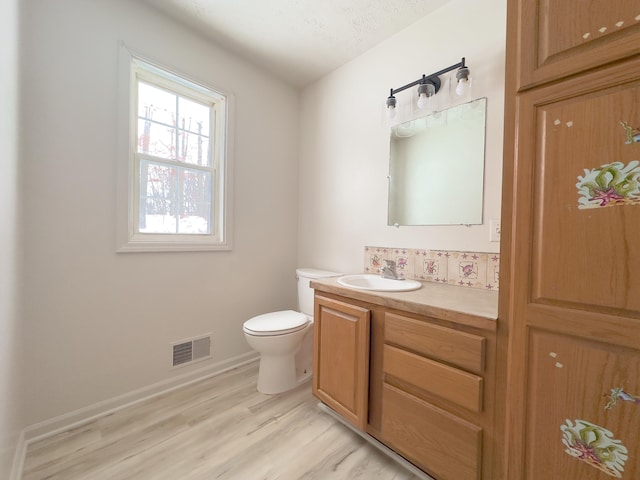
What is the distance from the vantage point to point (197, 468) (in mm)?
1254

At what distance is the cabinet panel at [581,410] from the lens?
707 millimetres

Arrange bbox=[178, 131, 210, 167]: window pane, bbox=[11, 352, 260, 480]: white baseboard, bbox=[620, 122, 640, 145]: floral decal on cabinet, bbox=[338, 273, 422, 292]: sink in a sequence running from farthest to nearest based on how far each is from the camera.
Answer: bbox=[178, 131, 210, 167]: window pane → bbox=[338, 273, 422, 292]: sink → bbox=[11, 352, 260, 480]: white baseboard → bbox=[620, 122, 640, 145]: floral decal on cabinet

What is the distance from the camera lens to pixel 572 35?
2.56 ft

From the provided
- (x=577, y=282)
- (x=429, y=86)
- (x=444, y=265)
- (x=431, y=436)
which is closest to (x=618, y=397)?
(x=577, y=282)

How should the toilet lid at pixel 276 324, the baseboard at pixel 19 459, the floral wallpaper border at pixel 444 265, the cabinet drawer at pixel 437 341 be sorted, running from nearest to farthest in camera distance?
1. the cabinet drawer at pixel 437 341
2. the baseboard at pixel 19 459
3. the floral wallpaper border at pixel 444 265
4. the toilet lid at pixel 276 324

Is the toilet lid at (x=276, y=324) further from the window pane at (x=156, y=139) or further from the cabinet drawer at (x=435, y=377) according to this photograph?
the window pane at (x=156, y=139)

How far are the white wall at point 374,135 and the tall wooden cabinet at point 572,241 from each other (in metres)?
0.65

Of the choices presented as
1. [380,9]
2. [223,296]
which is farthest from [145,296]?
[380,9]

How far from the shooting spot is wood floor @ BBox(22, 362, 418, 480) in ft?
4.06

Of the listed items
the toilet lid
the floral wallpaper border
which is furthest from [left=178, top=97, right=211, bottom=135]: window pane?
the floral wallpaper border

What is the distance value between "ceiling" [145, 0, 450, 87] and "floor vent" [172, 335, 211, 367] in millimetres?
2267

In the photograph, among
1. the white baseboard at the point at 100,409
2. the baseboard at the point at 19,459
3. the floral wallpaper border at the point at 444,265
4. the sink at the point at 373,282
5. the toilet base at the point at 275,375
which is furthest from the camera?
the toilet base at the point at 275,375

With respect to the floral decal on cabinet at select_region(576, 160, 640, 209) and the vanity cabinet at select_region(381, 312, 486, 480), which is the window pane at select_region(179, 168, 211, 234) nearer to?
the vanity cabinet at select_region(381, 312, 486, 480)

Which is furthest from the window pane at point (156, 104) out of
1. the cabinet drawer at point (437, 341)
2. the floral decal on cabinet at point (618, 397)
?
the floral decal on cabinet at point (618, 397)
